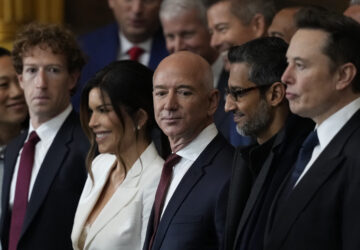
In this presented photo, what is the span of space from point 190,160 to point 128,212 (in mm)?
371

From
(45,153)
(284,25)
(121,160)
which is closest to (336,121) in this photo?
(121,160)

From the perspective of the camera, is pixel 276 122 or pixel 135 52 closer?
pixel 276 122

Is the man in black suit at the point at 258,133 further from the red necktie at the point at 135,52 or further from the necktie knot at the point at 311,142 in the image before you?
the red necktie at the point at 135,52

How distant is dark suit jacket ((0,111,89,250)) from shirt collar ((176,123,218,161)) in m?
0.93

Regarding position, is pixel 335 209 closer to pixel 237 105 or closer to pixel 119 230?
pixel 237 105

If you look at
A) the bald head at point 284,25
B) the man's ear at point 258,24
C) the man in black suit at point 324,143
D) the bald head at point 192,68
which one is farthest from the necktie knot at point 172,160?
the man's ear at point 258,24

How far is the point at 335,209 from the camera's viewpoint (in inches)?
140

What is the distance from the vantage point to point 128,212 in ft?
14.6

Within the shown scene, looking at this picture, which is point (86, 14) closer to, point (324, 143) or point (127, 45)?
point (127, 45)

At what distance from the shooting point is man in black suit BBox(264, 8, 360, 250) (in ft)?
11.7

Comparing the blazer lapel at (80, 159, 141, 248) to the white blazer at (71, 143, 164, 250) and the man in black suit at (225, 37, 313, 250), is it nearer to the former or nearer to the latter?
the white blazer at (71, 143, 164, 250)

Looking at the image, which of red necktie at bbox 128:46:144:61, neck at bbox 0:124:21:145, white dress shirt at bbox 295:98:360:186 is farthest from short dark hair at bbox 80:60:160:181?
red necktie at bbox 128:46:144:61

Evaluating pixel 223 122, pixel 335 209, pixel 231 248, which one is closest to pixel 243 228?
pixel 231 248

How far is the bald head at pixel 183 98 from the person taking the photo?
4320mm
